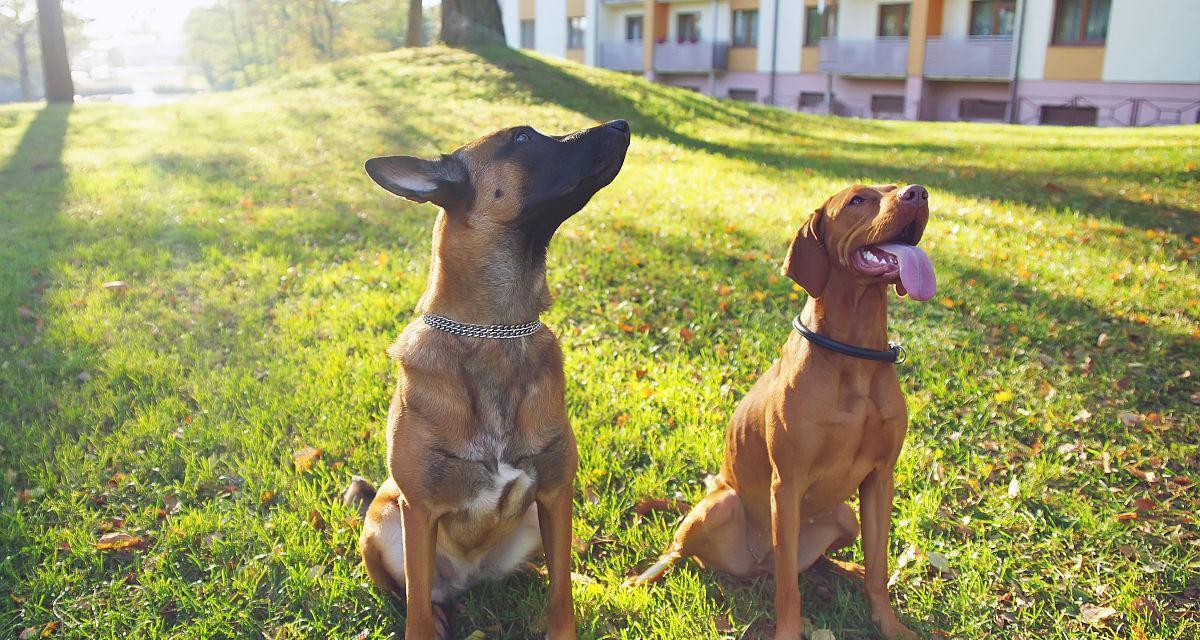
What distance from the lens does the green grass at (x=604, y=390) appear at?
327 cm

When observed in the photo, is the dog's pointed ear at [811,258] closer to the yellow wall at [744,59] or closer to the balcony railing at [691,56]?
the yellow wall at [744,59]

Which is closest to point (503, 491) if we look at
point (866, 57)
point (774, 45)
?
point (866, 57)

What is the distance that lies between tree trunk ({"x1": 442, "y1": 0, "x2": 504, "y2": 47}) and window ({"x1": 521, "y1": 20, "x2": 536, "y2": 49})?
2448 centimetres

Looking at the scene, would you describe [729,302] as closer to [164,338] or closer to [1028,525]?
[1028,525]

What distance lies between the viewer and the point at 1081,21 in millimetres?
23719

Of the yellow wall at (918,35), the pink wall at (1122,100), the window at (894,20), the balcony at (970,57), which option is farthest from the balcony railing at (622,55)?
the pink wall at (1122,100)

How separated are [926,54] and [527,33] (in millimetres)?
22137

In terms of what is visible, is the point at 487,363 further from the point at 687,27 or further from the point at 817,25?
the point at 687,27

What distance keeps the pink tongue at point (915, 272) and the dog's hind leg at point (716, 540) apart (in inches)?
45.9

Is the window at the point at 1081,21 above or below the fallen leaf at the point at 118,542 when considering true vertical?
above

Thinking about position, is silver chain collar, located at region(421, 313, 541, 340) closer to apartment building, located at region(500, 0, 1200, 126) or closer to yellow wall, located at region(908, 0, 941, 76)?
apartment building, located at region(500, 0, 1200, 126)

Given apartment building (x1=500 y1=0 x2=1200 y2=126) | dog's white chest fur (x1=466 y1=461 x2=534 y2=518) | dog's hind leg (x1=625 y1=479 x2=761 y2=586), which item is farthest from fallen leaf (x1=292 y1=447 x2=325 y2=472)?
apartment building (x1=500 y1=0 x2=1200 y2=126)

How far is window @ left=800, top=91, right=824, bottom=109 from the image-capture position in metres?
30.5

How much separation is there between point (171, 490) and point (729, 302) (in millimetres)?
3842
